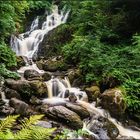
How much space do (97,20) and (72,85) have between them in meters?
5.19

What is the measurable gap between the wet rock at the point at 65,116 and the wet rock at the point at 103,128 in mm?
437

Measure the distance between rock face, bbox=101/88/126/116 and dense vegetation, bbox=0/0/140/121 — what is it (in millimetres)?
274

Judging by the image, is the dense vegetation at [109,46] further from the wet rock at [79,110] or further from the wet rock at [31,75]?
the wet rock at [31,75]

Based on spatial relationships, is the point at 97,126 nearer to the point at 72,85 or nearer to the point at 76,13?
the point at 72,85

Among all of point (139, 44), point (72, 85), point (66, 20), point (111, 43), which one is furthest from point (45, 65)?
point (66, 20)

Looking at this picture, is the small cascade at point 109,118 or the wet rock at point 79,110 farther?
the wet rock at point 79,110

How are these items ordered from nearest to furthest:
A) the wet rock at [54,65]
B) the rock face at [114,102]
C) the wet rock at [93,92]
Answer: the rock face at [114,102] → the wet rock at [93,92] → the wet rock at [54,65]

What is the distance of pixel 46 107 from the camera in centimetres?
1024

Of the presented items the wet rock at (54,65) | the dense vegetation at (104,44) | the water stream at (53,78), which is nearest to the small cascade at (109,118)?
the water stream at (53,78)

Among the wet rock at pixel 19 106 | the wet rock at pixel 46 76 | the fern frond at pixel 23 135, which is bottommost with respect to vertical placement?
the wet rock at pixel 19 106

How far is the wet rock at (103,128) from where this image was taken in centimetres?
909

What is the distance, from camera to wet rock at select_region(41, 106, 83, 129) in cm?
934

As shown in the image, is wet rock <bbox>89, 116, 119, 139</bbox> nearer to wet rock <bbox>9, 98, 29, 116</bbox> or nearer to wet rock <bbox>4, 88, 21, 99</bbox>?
wet rock <bbox>9, 98, 29, 116</bbox>

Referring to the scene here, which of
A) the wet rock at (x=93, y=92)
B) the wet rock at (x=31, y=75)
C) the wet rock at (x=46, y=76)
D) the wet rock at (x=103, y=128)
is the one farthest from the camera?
the wet rock at (x=46, y=76)
